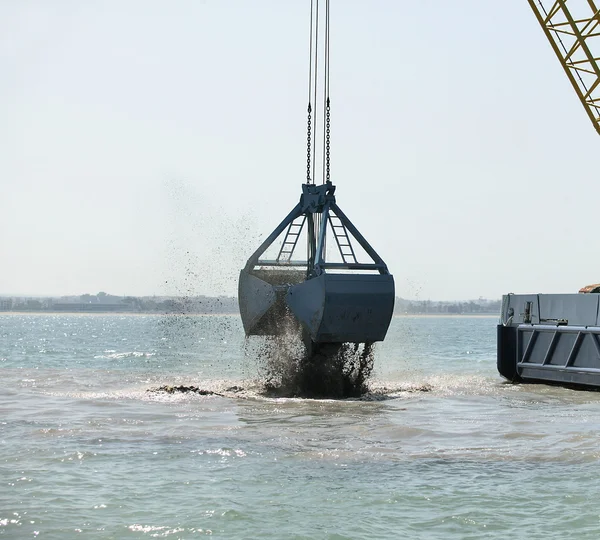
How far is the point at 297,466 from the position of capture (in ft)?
46.9

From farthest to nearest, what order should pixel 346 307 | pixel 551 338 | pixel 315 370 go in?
pixel 551 338
pixel 315 370
pixel 346 307

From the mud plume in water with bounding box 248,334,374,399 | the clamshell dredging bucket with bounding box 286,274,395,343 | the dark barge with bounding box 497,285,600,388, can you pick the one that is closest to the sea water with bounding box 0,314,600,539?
the mud plume in water with bounding box 248,334,374,399

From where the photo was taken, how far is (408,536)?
415 inches

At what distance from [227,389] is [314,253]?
4.72 m

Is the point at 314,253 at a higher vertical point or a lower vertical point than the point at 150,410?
higher

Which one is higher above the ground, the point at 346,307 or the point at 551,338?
the point at 346,307

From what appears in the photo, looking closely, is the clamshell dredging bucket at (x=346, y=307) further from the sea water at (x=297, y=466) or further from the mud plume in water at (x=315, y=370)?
the sea water at (x=297, y=466)

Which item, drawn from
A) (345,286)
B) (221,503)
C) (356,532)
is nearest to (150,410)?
(345,286)

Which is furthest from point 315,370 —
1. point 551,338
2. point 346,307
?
point 551,338

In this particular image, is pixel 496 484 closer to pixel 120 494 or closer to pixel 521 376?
pixel 120 494

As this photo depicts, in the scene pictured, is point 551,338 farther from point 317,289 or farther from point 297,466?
point 297,466

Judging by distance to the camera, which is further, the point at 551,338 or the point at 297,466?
the point at 551,338

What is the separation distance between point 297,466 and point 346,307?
359 inches

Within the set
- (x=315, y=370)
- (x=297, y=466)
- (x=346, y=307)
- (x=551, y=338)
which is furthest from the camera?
(x=551, y=338)
